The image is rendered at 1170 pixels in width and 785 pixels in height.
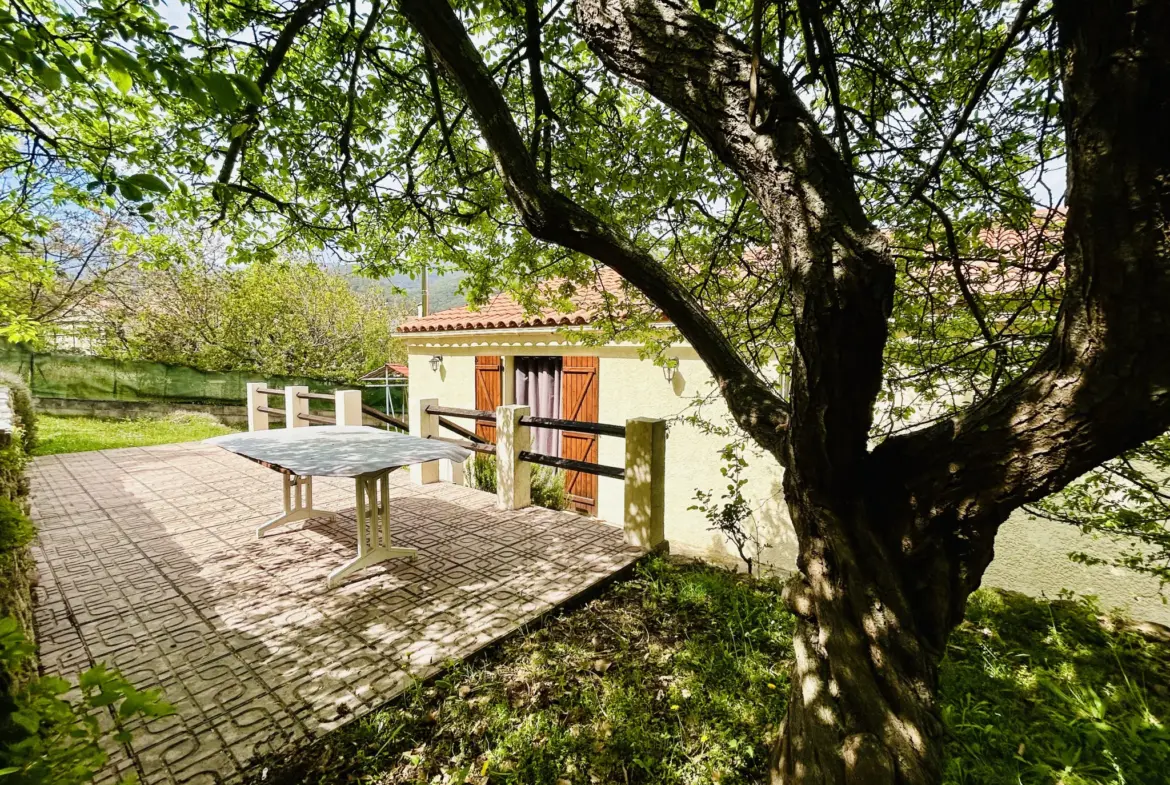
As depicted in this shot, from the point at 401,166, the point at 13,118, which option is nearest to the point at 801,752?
the point at 401,166

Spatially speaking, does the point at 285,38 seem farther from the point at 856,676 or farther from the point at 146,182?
the point at 856,676

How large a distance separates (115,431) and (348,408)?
30.3 ft

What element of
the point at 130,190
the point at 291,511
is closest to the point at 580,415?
the point at 291,511

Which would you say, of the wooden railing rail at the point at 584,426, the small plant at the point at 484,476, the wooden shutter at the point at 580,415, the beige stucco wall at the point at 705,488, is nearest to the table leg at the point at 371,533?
the wooden railing rail at the point at 584,426

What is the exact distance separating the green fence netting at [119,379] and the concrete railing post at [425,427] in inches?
393

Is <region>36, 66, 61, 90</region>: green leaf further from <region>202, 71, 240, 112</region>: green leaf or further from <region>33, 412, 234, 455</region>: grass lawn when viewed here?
<region>33, 412, 234, 455</region>: grass lawn

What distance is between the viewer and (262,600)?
326 cm

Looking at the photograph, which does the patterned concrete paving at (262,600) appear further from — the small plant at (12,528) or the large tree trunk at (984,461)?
the large tree trunk at (984,461)

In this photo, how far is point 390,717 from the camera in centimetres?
224

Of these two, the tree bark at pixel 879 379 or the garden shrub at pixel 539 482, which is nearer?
the tree bark at pixel 879 379

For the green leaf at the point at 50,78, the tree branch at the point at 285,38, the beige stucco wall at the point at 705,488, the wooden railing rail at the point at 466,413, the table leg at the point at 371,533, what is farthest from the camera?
the wooden railing rail at the point at 466,413

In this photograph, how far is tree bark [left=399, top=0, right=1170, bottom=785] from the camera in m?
1.14

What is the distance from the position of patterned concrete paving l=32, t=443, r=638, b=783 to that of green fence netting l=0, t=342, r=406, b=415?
10.4m

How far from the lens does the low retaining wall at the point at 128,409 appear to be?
13.1 meters
